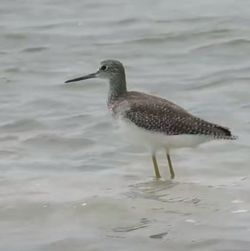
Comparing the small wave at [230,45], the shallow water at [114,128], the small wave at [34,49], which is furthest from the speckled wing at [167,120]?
the small wave at [34,49]

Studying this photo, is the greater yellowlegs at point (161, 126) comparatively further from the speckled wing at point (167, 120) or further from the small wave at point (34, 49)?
the small wave at point (34, 49)

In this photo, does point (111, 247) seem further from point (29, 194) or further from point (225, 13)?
point (225, 13)

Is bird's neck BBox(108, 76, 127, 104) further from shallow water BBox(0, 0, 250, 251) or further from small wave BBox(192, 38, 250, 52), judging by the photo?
small wave BBox(192, 38, 250, 52)

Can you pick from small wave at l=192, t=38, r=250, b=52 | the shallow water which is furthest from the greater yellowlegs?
small wave at l=192, t=38, r=250, b=52

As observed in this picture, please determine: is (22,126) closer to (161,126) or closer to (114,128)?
(114,128)

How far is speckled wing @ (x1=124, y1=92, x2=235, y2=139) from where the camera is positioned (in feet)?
30.0

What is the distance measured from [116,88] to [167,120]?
0.96 meters

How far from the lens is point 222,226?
752 centimetres

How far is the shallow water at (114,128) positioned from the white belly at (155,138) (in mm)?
317

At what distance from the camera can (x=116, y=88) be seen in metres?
10.0

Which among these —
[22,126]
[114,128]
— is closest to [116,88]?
[114,128]

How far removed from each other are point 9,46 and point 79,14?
1.94 metres

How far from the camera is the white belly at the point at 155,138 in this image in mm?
9172

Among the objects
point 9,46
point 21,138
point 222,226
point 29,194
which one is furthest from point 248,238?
point 9,46
